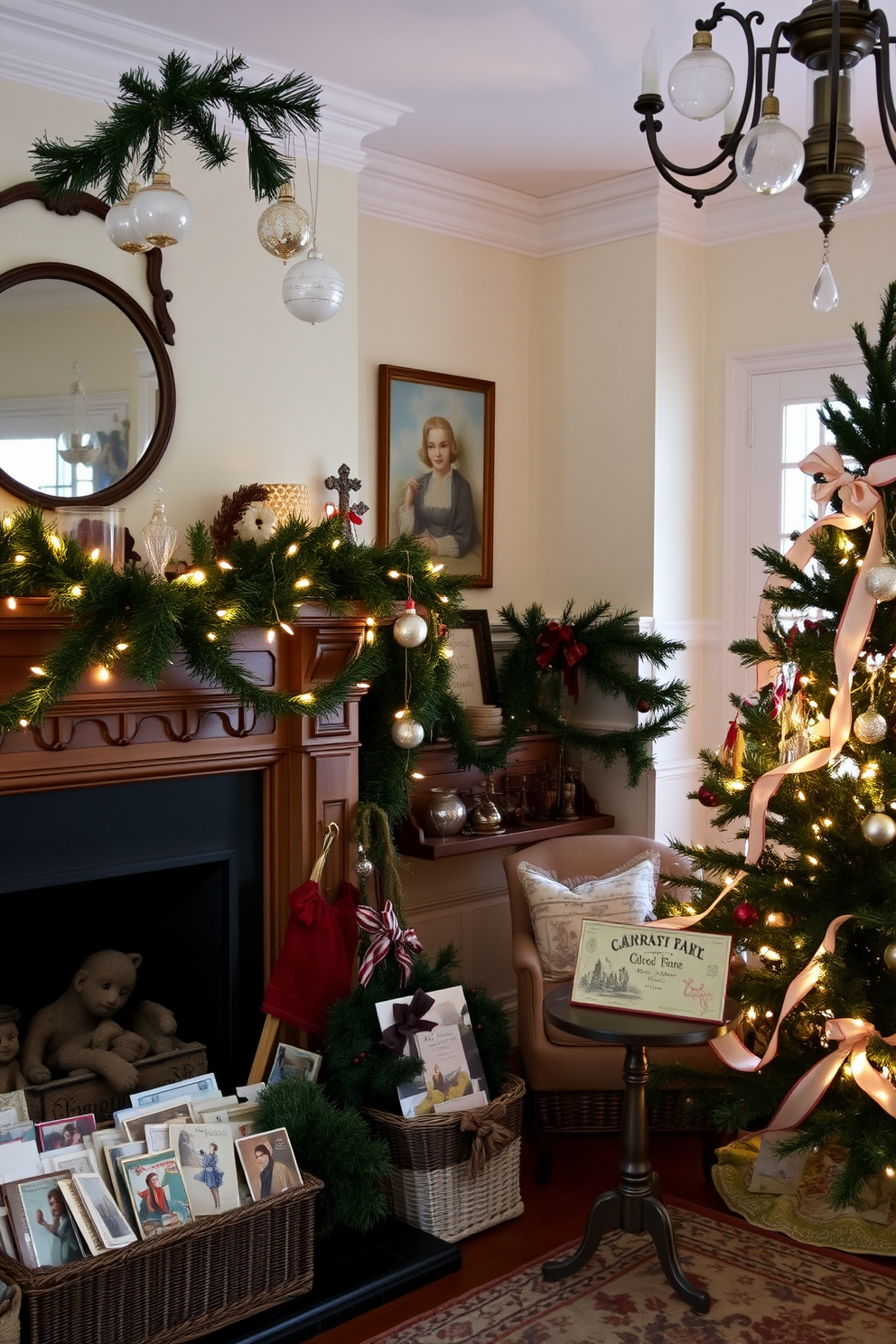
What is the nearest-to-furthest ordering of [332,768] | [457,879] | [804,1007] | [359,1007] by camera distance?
[804,1007]
[359,1007]
[332,768]
[457,879]

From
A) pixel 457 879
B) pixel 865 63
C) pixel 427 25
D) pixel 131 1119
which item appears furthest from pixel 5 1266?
pixel 865 63

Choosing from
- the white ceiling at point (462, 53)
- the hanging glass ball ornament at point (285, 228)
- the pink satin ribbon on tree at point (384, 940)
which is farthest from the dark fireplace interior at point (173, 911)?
the white ceiling at point (462, 53)

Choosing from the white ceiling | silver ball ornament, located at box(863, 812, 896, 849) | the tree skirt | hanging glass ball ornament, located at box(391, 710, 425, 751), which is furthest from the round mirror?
the tree skirt

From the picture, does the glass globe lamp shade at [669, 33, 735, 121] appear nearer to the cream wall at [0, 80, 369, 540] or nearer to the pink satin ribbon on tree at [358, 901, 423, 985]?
the cream wall at [0, 80, 369, 540]

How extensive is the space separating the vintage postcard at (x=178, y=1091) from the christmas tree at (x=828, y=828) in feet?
3.85

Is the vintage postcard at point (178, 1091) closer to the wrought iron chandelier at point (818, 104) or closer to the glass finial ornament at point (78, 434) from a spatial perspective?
the glass finial ornament at point (78, 434)

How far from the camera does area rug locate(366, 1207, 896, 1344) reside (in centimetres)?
265

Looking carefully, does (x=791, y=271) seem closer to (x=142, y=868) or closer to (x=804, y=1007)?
(x=804, y=1007)

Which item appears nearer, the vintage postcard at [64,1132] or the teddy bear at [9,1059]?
the vintage postcard at [64,1132]

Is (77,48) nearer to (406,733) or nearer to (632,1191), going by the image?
(406,733)

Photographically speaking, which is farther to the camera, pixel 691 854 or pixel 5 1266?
pixel 691 854

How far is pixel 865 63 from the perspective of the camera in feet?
11.5

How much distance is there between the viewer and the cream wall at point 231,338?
125 inches

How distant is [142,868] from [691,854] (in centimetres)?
136
